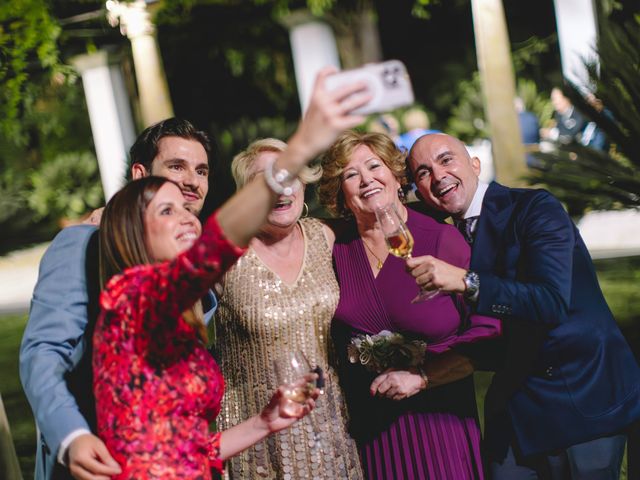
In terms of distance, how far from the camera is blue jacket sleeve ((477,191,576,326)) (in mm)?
3129

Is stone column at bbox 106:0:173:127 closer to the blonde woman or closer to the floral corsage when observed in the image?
the blonde woman

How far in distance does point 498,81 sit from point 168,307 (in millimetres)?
8695

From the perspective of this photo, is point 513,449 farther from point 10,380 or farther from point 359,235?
point 10,380

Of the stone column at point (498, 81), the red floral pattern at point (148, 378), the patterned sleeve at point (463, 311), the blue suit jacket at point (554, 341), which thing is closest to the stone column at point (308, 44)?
the stone column at point (498, 81)

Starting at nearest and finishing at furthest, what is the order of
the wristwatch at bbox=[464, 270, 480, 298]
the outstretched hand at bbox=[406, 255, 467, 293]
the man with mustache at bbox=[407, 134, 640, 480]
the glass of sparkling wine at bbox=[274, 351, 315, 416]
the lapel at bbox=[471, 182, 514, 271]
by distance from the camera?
the glass of sparkling wine at bbox=[274, 351, 315, 416] < the outstretched hand at bbox=[406, 255, 467, 293] < the wristwatch at bbox=[464, 270, 480, 298] < the man with mustache at bbox=[407, 134, 640, 480] < the lapel at bbox=[471, 182, 514, 271]

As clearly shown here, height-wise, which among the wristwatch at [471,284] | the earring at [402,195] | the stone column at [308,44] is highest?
the stone column at [308,44]

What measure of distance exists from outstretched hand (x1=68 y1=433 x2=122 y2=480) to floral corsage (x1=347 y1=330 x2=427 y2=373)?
4.34 ft

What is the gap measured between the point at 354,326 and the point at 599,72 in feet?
5.62

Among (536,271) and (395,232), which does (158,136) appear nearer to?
(395,232)

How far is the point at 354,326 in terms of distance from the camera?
11.9ft

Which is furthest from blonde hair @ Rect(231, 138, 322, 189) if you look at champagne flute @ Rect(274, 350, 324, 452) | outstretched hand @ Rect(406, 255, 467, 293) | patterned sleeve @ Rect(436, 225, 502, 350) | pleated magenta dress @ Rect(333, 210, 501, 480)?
champagne flute @ Rect(274, 350, 324, 452)

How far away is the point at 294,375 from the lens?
2.67 m

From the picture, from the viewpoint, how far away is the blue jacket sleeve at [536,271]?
10.3 feet

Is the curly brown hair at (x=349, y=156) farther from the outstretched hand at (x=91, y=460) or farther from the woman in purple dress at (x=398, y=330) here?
the outstretched hand at (x=91, y=460)
